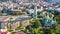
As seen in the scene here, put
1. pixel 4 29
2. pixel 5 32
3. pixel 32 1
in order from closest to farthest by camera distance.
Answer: pixel 5 32 < pixel 4 29 < pixel 32 1

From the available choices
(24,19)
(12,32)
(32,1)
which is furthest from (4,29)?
(32,1)

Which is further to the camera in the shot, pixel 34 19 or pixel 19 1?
pixel 19 1

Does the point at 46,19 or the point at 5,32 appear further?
the point at 46,19

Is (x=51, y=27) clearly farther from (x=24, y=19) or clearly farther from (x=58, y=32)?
(x=24, y=19)

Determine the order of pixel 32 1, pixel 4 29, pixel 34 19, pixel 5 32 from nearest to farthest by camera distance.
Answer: pixel 5 32 → pixel 4 29 → pixel 34 19 → pixel 32 1

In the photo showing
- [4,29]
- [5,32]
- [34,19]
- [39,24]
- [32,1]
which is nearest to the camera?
[5,32]

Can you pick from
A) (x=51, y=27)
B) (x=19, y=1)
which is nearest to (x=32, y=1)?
(x=19, y=1)

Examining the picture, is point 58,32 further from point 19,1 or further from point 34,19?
point 19,1

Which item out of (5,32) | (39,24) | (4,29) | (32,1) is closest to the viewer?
(5,32)
